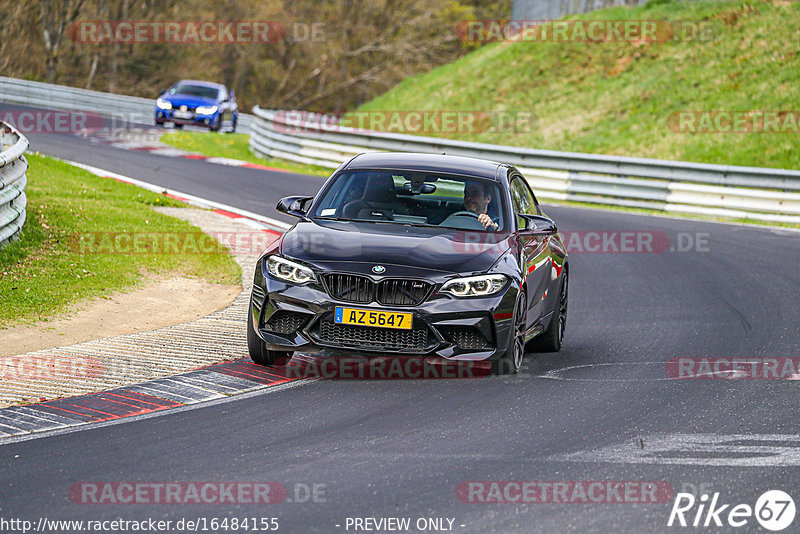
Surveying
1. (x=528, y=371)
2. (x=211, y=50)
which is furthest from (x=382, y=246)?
(x=211, y=50)

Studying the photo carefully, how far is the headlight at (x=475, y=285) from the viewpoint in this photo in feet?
25.8

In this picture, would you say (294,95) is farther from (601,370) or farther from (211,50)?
(601,370)

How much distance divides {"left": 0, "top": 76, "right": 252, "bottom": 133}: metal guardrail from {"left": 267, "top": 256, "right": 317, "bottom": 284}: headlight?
2887cm

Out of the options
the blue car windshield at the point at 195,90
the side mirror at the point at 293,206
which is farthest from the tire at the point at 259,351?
the blue car windshield at the point at 195,90

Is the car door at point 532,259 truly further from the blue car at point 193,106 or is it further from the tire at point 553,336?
the blue car at point 193,106

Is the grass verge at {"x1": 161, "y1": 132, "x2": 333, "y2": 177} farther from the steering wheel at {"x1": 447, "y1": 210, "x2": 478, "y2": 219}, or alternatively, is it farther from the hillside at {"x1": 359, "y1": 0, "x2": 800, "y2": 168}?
the steering wheel at {"x1": 447, "y1": 210, "x2": 478, "y2": 219}

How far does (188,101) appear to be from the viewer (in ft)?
107

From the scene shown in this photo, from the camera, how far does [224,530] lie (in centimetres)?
502

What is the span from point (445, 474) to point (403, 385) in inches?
82.7

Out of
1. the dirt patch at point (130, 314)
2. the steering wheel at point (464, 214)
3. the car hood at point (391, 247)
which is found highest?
the steering wheel at point (464, 214)

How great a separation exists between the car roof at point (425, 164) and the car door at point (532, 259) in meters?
0.28

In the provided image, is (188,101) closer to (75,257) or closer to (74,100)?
(74,100)

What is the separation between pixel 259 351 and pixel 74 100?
3129 centimetres

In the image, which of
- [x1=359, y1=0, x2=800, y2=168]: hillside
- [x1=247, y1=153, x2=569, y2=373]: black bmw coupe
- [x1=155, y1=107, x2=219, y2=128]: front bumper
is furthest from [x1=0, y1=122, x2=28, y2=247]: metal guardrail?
[x1=155, y1=107, x2=219, y2=128]: front bumper
